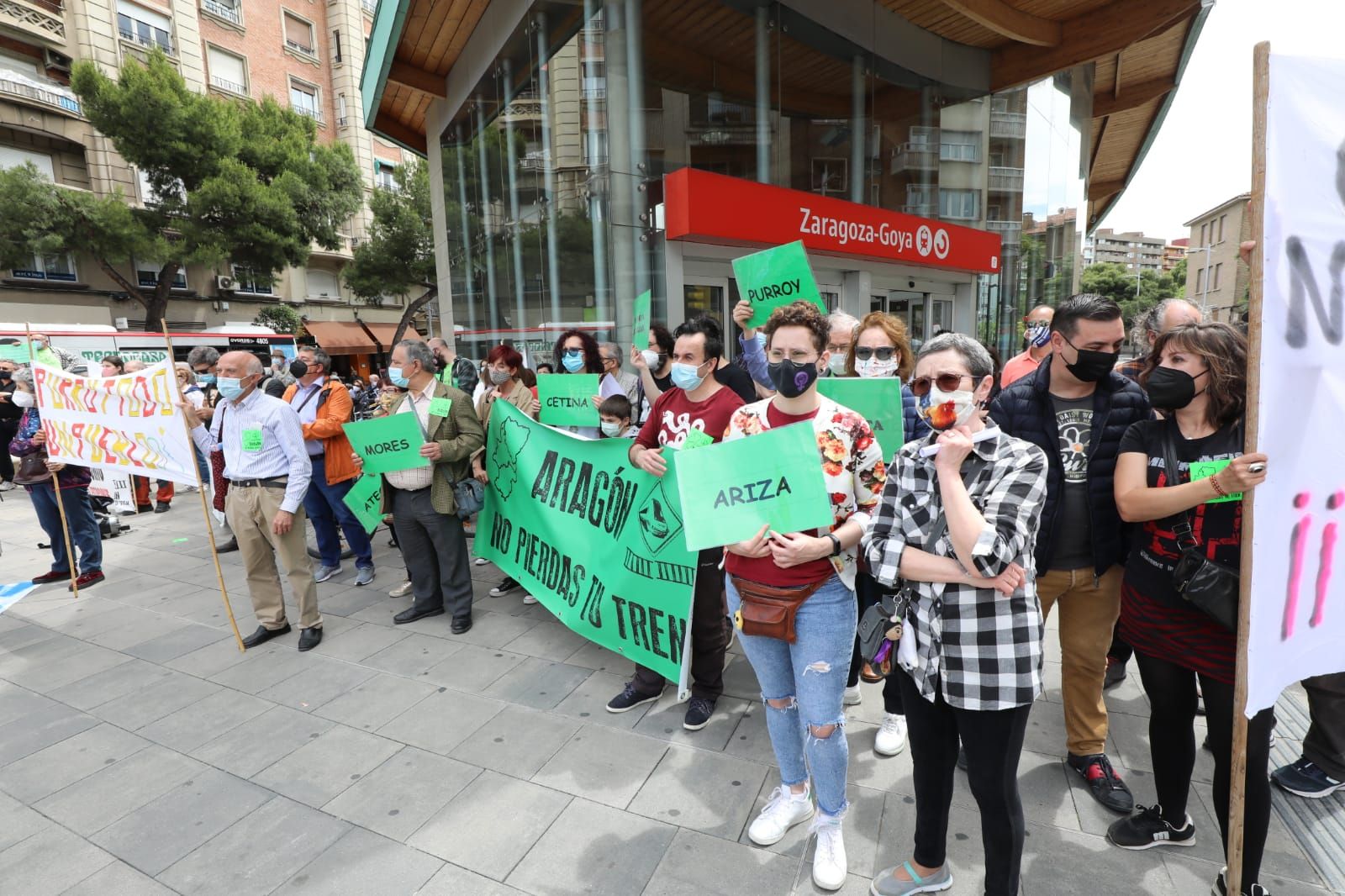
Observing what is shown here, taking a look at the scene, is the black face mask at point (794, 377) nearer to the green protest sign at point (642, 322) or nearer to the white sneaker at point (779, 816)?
the white sneaker at point (779, 816)

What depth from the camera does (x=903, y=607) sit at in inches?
76.6

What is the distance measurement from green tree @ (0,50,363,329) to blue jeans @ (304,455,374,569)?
64.9 ft

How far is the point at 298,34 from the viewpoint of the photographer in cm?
3152

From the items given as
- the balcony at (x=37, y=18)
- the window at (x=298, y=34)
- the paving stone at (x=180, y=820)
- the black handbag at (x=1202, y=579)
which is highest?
the window at (x=298, y=34)

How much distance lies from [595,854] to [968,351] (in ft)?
7.26

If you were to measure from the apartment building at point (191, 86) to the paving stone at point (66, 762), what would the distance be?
24.2 metres

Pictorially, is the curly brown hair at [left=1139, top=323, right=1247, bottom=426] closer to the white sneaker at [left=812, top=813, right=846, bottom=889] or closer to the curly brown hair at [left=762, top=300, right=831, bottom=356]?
the curly brown hair at [left=762, top=300, right=831, bottom=356]

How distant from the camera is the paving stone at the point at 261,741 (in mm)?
3115

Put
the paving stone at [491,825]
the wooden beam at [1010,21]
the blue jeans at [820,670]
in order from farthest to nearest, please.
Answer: the wooden beam at [1010,21]
the paving stone at [491,825]
the blue jeans at [820,670]

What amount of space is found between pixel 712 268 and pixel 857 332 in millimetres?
5729

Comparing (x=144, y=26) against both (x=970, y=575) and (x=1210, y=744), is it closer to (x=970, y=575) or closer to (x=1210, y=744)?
(x=970, y=575)

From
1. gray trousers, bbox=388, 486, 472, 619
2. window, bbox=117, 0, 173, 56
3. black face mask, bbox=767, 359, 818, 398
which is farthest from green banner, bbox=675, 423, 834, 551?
window, bbox=117, 0, 173, 56

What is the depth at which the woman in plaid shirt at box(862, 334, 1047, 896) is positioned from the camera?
5.66 feet

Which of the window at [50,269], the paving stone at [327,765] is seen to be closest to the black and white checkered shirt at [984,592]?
the paving stone at [327,765]
